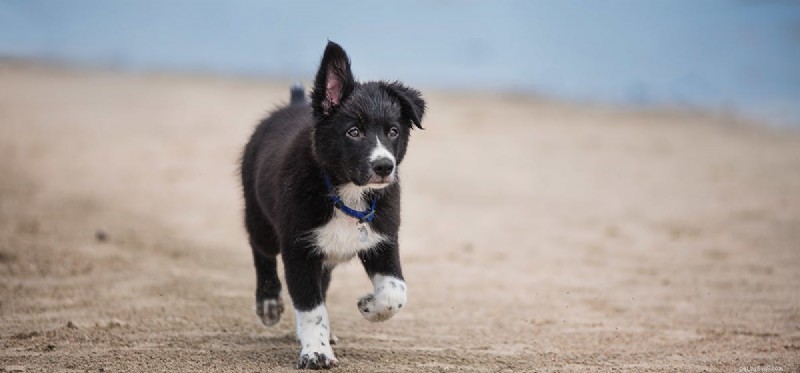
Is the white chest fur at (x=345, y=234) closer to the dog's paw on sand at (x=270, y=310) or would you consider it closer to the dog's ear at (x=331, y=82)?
the dog's ear at (x=331, y=82)

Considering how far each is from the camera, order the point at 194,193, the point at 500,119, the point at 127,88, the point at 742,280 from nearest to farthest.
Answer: the point at 742,280
the point at 194,193
the point at 500,119
the point at 127,88

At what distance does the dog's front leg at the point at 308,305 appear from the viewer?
567 cm

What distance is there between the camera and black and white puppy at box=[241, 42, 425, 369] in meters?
5.57

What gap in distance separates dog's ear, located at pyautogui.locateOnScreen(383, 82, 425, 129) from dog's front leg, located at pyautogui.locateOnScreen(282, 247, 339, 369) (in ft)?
3.14

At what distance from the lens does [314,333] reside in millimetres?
5691

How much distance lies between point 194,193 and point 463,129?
21.7 feet

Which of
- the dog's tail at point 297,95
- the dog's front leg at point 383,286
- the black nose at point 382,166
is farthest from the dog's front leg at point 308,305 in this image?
the dog's tail at point 297,95

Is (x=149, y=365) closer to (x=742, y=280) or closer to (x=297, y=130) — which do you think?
(x=297, y=130)

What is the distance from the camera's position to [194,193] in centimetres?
1372

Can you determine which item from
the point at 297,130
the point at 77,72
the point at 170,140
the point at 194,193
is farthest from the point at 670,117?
the point at 297,130

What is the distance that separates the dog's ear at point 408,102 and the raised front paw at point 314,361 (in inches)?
55.1

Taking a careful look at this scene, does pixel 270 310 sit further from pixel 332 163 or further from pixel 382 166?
pixel 382 166

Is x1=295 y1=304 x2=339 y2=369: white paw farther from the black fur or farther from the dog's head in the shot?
the dog's head

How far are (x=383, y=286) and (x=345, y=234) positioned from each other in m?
0.36
